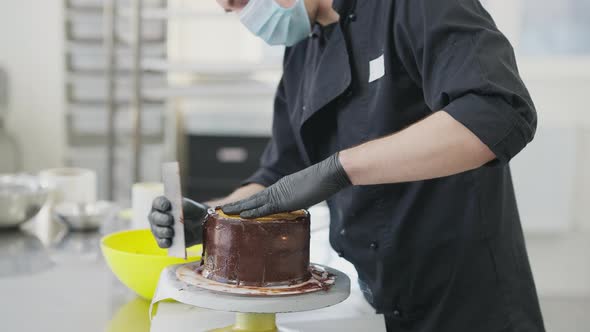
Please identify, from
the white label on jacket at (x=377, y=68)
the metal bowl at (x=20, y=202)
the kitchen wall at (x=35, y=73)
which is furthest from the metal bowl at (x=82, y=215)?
the kitchen wall at (x=35, y=73)

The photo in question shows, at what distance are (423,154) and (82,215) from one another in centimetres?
126

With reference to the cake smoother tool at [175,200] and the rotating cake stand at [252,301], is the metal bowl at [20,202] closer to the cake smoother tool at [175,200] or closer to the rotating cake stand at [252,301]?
the cake smoother tool at [175,200]

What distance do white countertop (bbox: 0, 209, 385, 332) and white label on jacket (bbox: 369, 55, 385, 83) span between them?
1.46ft

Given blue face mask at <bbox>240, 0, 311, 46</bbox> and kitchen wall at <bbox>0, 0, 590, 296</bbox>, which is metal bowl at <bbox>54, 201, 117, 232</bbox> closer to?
blue face mask at <bbox>240, 0, 311, 46</bbox>

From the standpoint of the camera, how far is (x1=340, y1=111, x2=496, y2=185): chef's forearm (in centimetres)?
119

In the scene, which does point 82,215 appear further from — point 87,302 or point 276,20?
point 276,20

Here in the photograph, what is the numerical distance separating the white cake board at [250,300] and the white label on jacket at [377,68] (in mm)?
460

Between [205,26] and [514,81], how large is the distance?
130 inches

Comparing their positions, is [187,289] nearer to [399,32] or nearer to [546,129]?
[399,32]

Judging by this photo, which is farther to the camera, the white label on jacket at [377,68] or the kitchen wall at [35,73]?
the kitchen wall at [35,73]

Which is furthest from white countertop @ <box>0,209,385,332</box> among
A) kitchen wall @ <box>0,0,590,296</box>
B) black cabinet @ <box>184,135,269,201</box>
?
kitchen wall @ <box>0,0,590,296</box>

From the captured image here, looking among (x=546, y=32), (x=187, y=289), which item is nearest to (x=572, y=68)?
(x=546, y=32)

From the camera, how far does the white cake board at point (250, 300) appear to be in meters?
1.10

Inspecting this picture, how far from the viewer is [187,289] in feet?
3.80
